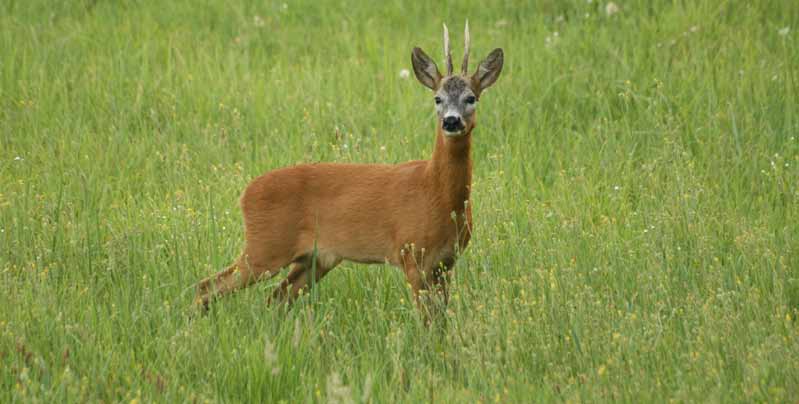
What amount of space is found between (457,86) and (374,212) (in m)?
0.79

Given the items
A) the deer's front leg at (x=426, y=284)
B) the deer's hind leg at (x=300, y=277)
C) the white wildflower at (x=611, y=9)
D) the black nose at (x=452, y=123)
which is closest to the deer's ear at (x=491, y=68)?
the black nose at (x=452, y=123)

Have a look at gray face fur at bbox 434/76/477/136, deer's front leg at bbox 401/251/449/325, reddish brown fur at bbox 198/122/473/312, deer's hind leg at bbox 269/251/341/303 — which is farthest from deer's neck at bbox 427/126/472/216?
deer's hind leg at bbox 269/251/341/303

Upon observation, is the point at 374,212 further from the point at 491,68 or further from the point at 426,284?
the point at 491,68

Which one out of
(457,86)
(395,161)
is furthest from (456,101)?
(395,161)

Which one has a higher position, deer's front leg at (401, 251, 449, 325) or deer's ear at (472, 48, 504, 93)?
deer's ear at (472, 48, 504, 93)

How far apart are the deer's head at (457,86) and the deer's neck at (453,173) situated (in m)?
0.10

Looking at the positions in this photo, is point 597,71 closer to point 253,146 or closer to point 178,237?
A: point 253,146

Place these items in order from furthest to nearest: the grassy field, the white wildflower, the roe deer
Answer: the white wildflower
the roe deer
the grassy field

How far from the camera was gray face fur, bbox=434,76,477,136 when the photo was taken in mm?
5617

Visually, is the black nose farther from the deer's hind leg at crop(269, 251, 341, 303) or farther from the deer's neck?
the deer's hind leg at crop(269, 251, 341, 303)

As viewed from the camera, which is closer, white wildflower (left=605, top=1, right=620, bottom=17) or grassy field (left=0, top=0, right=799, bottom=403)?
grassy field (left=0, top=0, right=799, bottom=403)

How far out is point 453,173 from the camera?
5.83 metres

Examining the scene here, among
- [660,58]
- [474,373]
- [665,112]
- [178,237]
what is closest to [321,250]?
[178,237]

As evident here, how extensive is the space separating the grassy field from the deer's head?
0.71 meters
